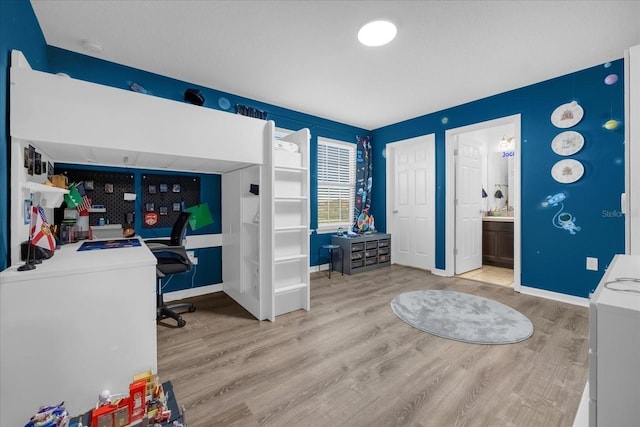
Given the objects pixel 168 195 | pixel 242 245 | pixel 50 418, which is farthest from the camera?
pixel 168 195

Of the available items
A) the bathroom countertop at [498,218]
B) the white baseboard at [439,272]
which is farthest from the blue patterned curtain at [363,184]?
the bathroom countertop at [498,218]

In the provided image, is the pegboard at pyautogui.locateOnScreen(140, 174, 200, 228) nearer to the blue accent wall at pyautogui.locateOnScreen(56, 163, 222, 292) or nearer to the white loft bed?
the blue accent wall at pyautogui.locateOnScreen(56, 163, 222, 292)

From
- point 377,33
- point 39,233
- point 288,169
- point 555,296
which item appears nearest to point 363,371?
point 288,169

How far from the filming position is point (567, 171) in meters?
2.98

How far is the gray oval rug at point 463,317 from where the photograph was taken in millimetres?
2268

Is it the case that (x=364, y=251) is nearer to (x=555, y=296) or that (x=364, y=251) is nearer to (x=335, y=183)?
(x=335, y=183)

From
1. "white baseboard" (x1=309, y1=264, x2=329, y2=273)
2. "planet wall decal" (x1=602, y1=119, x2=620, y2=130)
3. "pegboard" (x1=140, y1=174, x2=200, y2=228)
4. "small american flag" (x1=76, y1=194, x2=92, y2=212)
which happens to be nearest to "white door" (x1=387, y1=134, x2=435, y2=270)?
"white baseboard" (x1=309, y1=264, x2=329, y2=273)

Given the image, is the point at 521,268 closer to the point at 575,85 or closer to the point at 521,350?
the point at 521,350

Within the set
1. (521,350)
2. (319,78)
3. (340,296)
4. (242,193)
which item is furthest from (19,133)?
(521,350)

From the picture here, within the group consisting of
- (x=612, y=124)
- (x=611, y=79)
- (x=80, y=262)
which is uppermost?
(x=611, y=79)

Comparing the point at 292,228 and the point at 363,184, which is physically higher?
the point at 363,184

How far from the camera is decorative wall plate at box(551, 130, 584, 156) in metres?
2.90

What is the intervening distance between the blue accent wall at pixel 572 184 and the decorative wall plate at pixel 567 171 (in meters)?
0.05

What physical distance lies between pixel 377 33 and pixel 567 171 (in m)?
2.61
